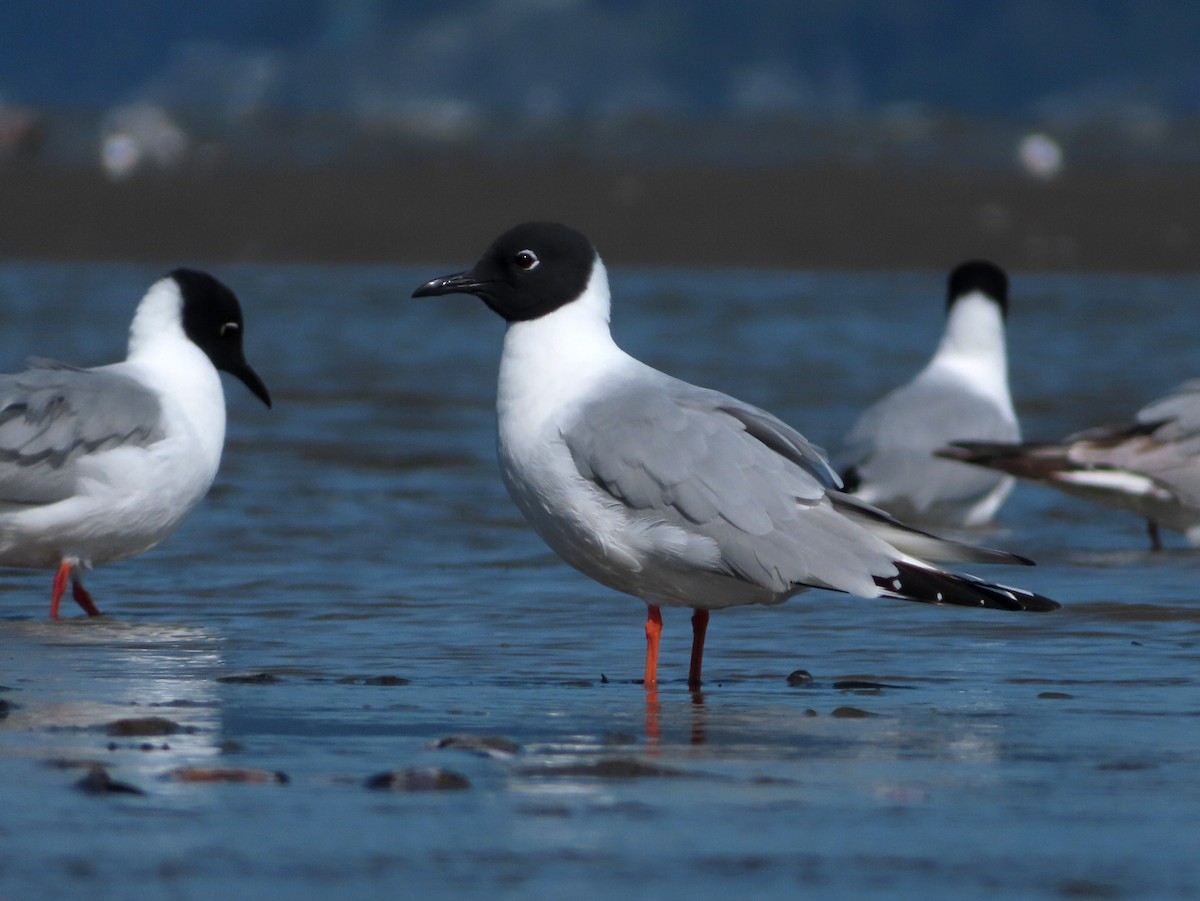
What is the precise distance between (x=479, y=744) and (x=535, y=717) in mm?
456

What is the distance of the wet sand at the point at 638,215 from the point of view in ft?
73.7

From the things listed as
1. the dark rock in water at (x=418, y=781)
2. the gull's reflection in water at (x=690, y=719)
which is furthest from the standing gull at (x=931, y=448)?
the dark rock in water at (x=418, y=781)

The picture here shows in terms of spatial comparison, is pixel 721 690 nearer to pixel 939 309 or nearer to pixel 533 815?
pixel 533 815

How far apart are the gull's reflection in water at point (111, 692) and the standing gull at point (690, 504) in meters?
0.97

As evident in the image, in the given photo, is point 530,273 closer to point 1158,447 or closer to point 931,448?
point 1158,447

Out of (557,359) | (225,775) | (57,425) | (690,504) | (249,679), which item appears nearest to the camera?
(225,775)

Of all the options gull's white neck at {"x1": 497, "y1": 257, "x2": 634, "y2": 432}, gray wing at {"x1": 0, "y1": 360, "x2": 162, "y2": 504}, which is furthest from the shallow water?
gull's white neck at {"x1": 497, "y1": 257, "x2": 634, "y2": 432}

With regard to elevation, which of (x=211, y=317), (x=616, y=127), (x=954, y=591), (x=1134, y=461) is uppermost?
(x=616, y=127)

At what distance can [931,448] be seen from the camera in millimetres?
8961

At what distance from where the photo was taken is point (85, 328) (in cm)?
1580

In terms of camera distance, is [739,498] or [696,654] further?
[696,654]

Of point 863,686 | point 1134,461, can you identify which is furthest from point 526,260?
point 1134,461

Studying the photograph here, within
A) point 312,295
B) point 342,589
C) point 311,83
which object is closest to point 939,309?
point 312,295

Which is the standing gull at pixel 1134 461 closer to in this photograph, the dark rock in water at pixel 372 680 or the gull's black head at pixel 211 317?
the gull's black head at pixel 211 317
